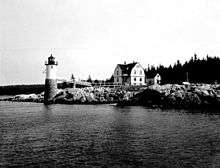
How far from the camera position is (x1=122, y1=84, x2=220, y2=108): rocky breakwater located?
187 ft

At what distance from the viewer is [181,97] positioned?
59625 millimetres

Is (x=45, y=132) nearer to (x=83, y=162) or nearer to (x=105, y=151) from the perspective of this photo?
(x=105, y=151)

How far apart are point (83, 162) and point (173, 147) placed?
698 centimetres

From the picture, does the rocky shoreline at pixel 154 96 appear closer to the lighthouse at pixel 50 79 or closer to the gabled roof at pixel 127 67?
the lighthouse at pixel 50 79

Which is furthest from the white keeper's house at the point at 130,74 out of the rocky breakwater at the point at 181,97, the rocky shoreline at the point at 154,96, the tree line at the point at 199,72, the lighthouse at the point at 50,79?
the rocky breakwater at the point at 181,97

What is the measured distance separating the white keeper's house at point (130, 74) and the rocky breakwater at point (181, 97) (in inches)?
1029

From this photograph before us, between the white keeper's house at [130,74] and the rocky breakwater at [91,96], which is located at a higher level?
the white keeper's house at [130,74]

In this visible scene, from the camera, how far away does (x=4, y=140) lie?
2539 centimetres

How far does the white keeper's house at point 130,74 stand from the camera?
93.2 metres

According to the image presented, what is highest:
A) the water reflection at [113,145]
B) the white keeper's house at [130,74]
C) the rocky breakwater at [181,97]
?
the white keeper's house at [130,74]

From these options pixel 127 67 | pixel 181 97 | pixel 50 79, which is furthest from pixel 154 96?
pixel 127 67

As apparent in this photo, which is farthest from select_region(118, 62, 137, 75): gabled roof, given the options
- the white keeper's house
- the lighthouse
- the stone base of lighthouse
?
the stone base of lighthouse

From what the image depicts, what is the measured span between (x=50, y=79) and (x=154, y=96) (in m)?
25.6

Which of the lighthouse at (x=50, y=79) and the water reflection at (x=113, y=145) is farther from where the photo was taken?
the lighthouse at (x=50, y=79)
